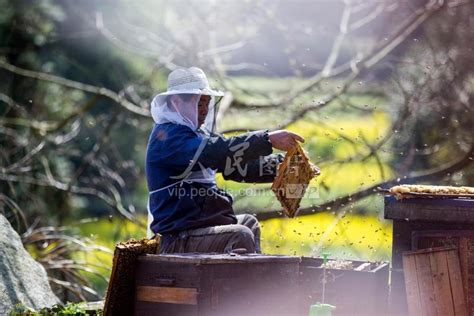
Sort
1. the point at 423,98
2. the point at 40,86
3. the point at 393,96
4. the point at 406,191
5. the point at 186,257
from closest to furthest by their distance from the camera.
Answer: the point at 186,257 → the point at 406,191 → the point at 423,98 → the point at 393,96 → the point at 40,86

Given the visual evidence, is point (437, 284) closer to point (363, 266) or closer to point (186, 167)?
point (363, 266)

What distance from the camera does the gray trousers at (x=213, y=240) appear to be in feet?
20.1

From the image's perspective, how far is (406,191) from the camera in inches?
252

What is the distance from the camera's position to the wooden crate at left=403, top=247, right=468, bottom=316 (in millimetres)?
6098

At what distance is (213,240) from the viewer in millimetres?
6168

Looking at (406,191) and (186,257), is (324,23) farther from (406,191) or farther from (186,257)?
(186,257)

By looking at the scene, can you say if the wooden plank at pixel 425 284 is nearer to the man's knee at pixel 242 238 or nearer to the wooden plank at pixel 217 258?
the wooden plank at pixel 217 258

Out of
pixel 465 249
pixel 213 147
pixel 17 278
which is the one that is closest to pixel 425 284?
pixel 465 249

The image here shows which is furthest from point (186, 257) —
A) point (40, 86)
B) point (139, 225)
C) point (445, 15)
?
point (40, 86)

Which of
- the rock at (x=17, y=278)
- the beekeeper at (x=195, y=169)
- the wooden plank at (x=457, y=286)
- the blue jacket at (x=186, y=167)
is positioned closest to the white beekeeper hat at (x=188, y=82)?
the beekeeper at (x=195, y=169)

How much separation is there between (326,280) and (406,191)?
0.90m

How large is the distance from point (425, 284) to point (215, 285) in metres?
1.70

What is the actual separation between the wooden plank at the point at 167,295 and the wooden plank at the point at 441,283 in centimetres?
186

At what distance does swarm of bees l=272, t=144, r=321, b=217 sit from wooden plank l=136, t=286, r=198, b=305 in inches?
49.1
